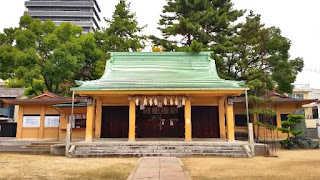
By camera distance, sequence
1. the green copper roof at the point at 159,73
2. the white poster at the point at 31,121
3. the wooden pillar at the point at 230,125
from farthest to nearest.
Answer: the white poster at the point at 31,121
the wooden pillar at the point at 230,125
the green copper roof at the point at 159,73

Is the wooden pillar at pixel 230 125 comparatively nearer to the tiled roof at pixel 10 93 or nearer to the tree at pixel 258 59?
the tree at pixel 258 59

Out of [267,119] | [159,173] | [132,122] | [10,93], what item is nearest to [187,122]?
[132,122]

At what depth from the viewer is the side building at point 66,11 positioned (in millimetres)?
83438

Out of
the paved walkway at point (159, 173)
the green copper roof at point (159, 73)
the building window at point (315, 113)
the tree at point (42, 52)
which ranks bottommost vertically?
the paved walkway at point (159, 173)

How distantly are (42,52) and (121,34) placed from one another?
32.3 feet

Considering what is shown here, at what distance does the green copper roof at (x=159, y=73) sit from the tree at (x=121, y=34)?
8624mm

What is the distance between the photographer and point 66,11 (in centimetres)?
8519

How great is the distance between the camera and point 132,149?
14328 millimetres

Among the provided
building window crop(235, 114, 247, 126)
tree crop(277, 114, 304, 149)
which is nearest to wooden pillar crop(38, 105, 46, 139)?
building window crop(235, 114, 247, 126)

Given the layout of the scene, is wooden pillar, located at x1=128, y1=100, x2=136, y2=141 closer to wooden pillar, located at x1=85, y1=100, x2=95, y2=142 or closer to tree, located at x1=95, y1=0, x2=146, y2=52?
wooden pillar, located at x1=85, y1=100, x2=95, y2=142

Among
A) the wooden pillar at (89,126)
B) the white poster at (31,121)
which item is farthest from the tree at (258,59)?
the white poster at (31,121)

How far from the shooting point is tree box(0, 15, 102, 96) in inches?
902

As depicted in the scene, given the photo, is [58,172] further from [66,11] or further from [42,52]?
[66,11]

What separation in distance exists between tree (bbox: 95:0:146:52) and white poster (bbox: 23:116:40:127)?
10.8 m
